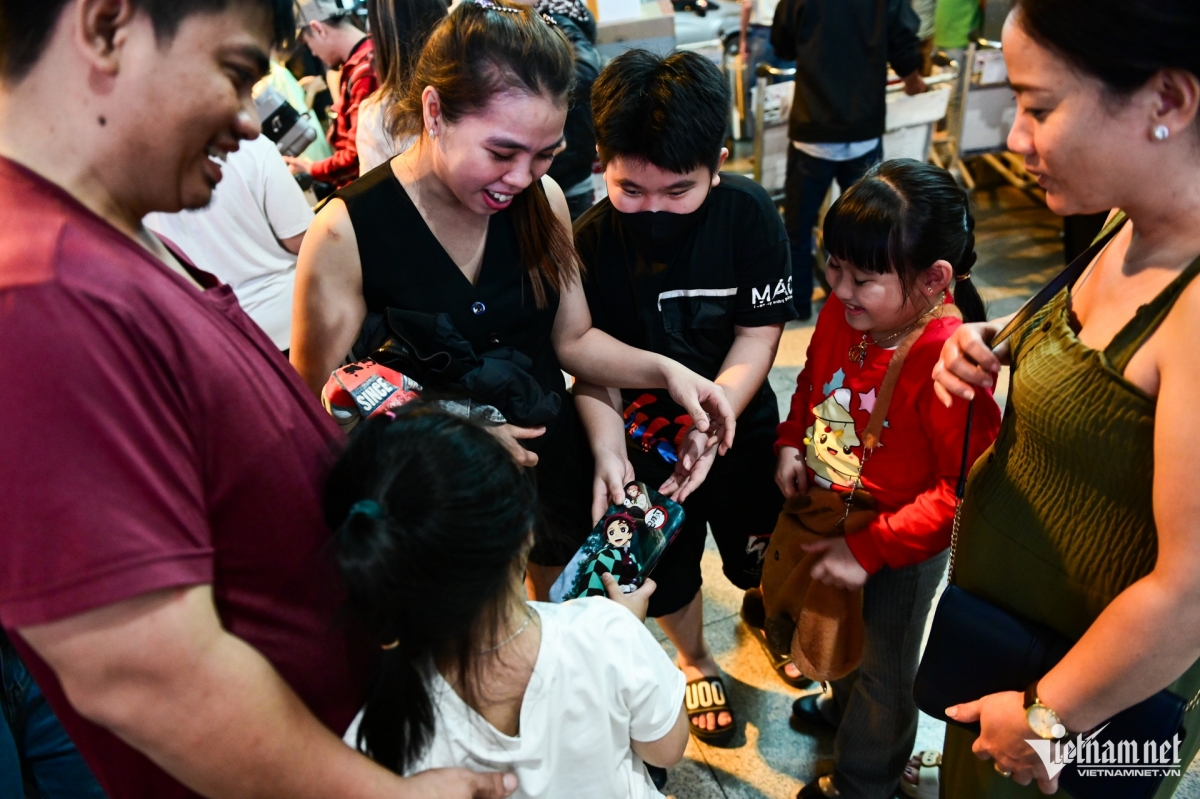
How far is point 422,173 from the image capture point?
150 cm

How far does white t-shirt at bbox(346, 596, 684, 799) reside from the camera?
996mm

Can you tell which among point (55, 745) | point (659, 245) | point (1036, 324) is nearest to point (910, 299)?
point (1036, 324)

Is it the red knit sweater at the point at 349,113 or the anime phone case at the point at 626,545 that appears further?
the red knit sweater at the point at 349,113

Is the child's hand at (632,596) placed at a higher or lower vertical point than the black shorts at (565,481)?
higher

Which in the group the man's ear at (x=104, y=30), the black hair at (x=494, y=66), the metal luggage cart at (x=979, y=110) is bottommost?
the metal luggage cart at (x=979, y=110)

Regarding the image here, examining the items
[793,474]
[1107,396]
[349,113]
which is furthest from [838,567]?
[349,113]

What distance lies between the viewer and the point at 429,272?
4.85ft

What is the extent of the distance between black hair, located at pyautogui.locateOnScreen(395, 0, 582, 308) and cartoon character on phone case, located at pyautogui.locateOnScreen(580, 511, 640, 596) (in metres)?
0.54

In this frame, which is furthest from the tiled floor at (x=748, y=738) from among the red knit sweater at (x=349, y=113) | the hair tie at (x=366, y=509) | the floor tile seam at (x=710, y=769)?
the red knit sweater at (x=349, y=113)

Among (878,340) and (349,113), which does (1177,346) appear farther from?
(349,113)

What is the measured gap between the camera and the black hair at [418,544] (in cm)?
81

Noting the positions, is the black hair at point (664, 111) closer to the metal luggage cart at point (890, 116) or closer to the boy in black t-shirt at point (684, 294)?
the boy in black t-shirt at point (684, 294)

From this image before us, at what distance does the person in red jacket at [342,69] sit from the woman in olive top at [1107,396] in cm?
252

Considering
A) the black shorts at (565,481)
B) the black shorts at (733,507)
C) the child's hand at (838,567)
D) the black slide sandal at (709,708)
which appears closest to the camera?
the child's hand at (838,567)
